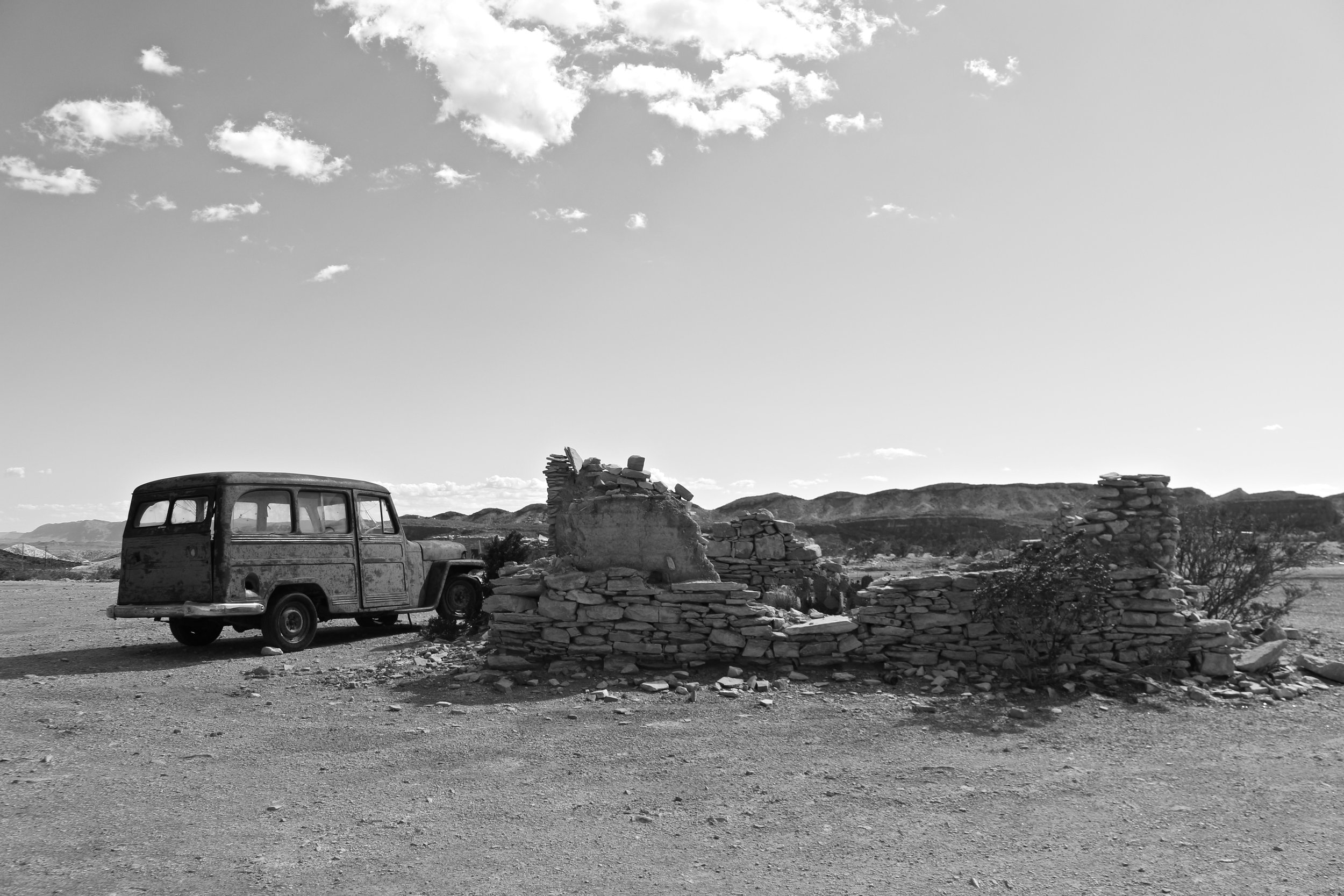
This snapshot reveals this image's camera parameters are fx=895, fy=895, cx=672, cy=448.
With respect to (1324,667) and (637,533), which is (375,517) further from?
(1324,667)

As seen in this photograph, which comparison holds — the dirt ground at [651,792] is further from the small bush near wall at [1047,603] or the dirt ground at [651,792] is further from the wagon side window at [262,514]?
the wagon side window at [262,514]

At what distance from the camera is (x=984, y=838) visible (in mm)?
4559

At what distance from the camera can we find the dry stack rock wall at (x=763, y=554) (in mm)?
14438

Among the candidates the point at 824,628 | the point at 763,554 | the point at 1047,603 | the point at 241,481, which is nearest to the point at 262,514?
the point at 241,481

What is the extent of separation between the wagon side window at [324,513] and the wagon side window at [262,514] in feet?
0.62

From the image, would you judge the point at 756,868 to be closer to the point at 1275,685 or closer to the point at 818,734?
the point at 818,734

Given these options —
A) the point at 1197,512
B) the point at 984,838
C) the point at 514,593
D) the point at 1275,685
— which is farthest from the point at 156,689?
the point at 1197,512

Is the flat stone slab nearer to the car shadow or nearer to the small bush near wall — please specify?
the small bush near wall

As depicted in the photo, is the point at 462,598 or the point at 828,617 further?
the point at 462,598

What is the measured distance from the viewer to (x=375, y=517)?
38.2 feet

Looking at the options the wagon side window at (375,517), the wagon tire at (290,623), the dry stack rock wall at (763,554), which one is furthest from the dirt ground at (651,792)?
the dry stack rock wall at (763,554)

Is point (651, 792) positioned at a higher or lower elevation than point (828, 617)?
lower

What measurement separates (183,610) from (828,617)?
6789 mm

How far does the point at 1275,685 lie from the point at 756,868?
624 cm
